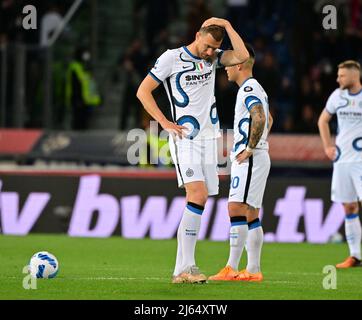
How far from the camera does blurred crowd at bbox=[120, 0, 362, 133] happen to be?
67.8 feet

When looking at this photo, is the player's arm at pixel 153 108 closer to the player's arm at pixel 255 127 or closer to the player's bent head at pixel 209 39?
the player's bent head at pixel 209 39

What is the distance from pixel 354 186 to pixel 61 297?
17.8 ft

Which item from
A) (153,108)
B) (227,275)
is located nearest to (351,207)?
(227,275)

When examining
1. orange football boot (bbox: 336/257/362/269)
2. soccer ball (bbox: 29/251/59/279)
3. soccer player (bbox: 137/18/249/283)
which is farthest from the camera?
orange football boot (bbox: 336/257/362/269)

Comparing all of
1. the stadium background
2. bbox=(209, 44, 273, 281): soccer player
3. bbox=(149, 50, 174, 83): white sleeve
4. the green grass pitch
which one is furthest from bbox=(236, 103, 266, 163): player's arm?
the stadium background

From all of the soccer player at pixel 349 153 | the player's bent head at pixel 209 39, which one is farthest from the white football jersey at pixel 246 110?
the soccer player at pixel 349 153

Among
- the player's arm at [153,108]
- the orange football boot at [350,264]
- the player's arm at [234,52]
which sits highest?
the player's arm at [234,52]

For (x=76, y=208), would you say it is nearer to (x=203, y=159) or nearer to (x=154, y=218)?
(x=154, y=218)

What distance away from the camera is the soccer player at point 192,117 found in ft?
34.3

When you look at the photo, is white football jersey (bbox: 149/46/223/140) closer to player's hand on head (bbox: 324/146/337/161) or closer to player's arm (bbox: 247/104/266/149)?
player's arm (bbox: 247/104/266/149)

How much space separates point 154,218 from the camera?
17.9 metres

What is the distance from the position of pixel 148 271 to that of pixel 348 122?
3410mm

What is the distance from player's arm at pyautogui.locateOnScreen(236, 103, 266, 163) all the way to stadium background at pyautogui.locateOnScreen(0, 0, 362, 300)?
675 centimetres

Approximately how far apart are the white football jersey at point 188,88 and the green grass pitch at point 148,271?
1482mm
